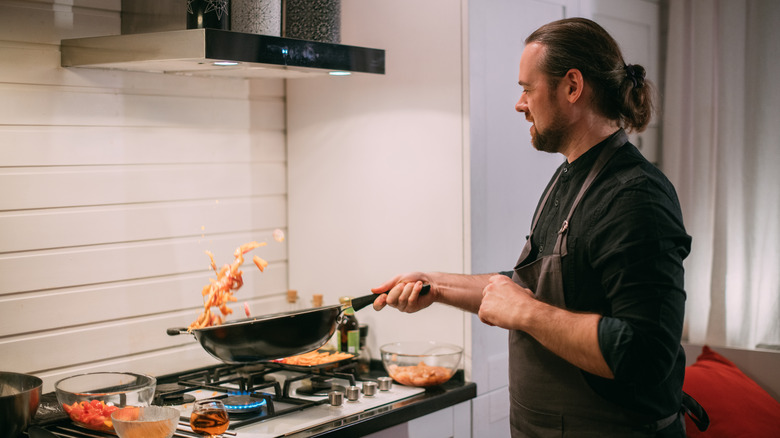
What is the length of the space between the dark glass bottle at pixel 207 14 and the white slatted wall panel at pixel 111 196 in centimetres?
43

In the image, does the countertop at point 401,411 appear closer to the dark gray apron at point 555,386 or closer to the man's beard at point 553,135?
the dark gray apron at point 555,386

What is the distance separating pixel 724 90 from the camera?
10.3 feet

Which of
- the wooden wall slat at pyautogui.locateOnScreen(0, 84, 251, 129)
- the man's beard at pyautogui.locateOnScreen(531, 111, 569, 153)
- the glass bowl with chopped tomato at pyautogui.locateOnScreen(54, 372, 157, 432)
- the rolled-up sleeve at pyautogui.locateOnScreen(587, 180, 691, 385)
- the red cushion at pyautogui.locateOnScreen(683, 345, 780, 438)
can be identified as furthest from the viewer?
the red cushion at pyautogui.locateOnScreen(683, 345, 780, 438)

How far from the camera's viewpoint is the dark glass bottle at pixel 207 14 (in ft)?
6.69

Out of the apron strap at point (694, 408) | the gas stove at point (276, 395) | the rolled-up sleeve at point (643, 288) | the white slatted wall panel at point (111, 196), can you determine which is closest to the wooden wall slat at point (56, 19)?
the white slatted wall panel at point (111, 196)

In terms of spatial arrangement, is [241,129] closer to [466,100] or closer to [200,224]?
[200,224]

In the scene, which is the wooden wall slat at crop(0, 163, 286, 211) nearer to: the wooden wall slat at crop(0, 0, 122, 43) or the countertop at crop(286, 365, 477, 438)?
the wooden wall slat at crop(0, 0, 122, 43)

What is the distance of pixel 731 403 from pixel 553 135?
4.02ft

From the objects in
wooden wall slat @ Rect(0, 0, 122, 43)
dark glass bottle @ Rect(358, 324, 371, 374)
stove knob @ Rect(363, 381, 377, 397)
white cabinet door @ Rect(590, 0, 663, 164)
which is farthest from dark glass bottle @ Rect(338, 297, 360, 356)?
white cabinet door @ Rect(590, 0, 663, 164)

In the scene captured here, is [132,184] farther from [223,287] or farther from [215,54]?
[215,54]

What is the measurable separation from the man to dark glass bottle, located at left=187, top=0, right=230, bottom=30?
29.5 inches

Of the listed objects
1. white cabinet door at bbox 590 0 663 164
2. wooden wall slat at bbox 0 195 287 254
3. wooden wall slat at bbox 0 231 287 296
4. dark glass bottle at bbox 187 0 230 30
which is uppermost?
white cabinet door at bbox 590 0 663 164

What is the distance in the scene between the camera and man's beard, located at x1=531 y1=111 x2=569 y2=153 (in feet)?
6.15

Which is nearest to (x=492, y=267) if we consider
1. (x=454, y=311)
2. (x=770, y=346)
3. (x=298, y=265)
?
(x=454, y=311)
